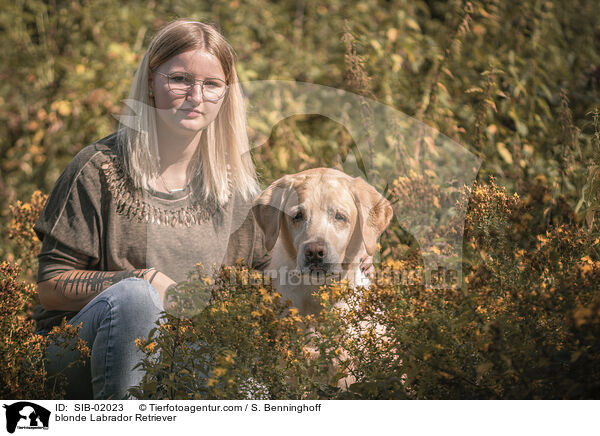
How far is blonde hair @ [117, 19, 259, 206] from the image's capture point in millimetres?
2279

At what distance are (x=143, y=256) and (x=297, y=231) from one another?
0.62 metres

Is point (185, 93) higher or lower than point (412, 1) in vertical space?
lower

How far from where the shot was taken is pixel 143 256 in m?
2.33

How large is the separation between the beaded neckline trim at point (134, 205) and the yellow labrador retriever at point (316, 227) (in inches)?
12.5


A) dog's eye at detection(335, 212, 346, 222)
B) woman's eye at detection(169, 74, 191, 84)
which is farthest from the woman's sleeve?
dog's eye at detection(335, 212, 346, 222)

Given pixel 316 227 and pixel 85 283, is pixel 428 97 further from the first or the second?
pixel 85 283

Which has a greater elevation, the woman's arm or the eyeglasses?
the eyeglasses

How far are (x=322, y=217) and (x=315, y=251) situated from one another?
160 millimetres

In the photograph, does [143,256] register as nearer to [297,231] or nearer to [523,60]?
[297,231]
